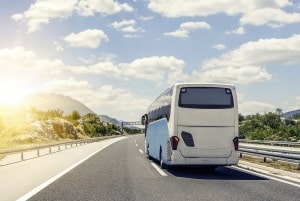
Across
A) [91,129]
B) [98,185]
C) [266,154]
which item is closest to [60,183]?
[98,185]

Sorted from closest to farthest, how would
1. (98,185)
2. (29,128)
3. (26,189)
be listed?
(26,189) < (98,185) < (29,128)

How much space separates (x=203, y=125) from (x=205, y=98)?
0.91 m

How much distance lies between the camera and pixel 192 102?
538 inches

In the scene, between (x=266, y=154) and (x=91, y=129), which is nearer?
(x=266, y=154)

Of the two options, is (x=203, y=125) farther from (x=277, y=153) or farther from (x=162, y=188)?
(x=162, y=188)

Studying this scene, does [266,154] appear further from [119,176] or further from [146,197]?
[146,197]

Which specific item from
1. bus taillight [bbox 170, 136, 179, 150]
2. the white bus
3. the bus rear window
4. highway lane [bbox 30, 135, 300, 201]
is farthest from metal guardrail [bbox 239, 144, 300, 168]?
bus taillight [bbox 170, 136, 179, 150]

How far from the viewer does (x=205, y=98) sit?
1372 cm

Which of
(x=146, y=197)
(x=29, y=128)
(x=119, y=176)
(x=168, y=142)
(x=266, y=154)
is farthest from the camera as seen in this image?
(x=29, y=128)

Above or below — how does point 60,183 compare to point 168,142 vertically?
below

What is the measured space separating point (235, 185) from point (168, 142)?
3846 millimetres

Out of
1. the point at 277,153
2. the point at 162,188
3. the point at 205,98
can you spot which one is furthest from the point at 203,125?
the point at 162,188

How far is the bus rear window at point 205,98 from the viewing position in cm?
1366

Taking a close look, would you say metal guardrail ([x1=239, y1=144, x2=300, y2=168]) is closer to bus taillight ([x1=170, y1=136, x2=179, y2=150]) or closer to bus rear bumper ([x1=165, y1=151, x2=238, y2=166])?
bus rear bumper ([x1=165, y1=151, x2=238, y2=166])
